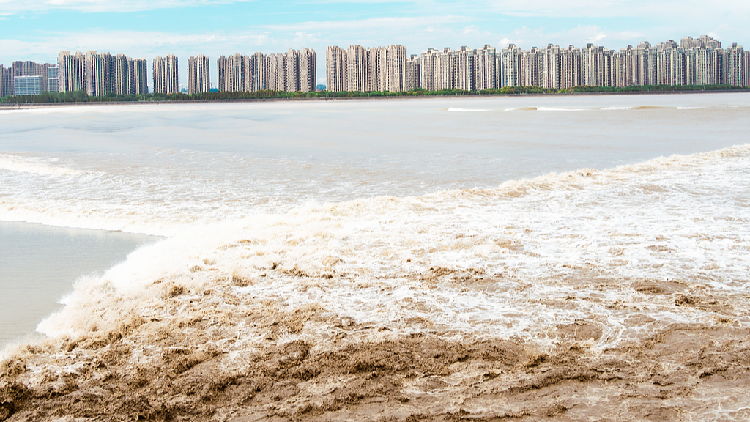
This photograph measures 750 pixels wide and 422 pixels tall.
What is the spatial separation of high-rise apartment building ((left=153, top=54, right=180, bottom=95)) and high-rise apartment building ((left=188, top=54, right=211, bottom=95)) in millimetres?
3407

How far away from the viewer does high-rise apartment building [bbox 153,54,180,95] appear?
172 m

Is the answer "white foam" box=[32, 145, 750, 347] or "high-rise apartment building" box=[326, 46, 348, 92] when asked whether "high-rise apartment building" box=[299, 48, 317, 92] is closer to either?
"high-rise apartment building" box=[326, 46, 348, 92]

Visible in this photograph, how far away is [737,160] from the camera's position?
14453mm

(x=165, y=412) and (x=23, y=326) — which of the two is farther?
(x=23, y=326)

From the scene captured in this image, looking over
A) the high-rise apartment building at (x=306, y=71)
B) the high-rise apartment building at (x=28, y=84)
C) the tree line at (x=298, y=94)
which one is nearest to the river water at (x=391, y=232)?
the tree line at (x=298, y=94)

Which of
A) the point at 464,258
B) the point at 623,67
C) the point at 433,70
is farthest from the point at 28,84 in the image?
the point at 464,258

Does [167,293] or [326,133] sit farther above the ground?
[326,133]

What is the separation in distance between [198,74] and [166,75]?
821 cm

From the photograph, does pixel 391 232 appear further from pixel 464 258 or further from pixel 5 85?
pixel 5 85

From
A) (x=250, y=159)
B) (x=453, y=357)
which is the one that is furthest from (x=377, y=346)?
(x=250, y=159)

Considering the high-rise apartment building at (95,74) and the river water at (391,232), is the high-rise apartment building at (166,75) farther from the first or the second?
the river water at (391,232)

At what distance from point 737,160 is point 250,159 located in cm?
1133

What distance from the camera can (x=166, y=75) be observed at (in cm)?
17288

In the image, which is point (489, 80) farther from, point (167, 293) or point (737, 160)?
point (167, 293)
